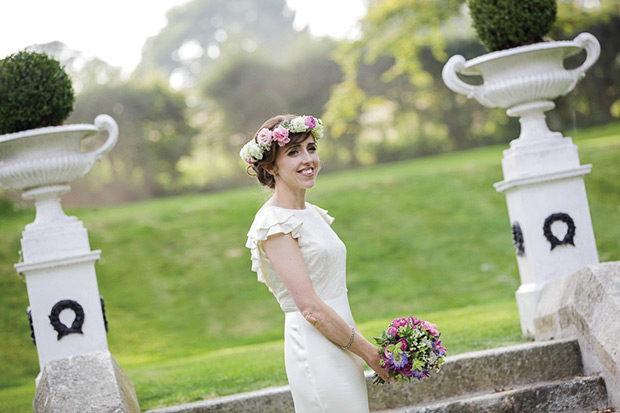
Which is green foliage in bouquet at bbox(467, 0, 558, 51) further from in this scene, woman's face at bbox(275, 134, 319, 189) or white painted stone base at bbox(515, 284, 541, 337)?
woman's face at bbox(275, 134, 319, 189)

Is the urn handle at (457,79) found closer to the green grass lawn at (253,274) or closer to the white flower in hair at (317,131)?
the green grass lawn at (253,274)

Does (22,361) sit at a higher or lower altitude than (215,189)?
lower

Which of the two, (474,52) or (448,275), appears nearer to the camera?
(448,275)

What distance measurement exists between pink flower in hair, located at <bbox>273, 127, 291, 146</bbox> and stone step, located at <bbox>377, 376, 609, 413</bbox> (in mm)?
2052

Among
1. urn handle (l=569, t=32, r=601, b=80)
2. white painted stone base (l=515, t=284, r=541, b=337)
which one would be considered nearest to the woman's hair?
white painted stone base (l=515, t=284, r=541, b=337)

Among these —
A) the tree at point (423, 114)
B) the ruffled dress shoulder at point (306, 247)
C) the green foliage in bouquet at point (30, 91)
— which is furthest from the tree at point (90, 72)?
the ruffled dress shoulder at point (306, 247)

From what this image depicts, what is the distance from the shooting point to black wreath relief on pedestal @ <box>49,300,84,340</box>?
5.01m

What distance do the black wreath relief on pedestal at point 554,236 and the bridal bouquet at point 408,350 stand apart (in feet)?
9.13

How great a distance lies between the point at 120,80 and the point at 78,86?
1355mm

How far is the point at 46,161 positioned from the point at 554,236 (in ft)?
12.4

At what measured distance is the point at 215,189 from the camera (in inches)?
849

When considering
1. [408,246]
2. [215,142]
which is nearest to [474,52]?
[215,142]

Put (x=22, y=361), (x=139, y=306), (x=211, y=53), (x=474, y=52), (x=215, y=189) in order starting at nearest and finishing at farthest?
1. (x=22, y=361)
2. (x=139, y=306)
3. (x=215, y=189)
4. (x=474, y=52)
5. (x=211, y=53)

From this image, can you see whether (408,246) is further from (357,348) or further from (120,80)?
(120,80)
